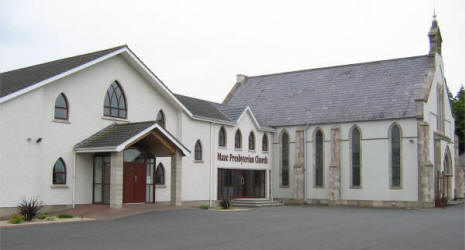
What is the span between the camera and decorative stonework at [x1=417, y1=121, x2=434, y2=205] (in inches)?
1324

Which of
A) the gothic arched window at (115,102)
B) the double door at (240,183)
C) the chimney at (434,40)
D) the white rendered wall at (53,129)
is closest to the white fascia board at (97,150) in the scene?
the white rendered wall at (53,129)

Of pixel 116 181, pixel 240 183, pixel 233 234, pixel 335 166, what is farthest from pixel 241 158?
pixel 233 234

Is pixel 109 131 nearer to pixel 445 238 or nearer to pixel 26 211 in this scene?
pixel 26 211

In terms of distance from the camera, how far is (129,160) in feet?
87.9

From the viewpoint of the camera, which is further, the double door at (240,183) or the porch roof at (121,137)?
the double door at (240,183)

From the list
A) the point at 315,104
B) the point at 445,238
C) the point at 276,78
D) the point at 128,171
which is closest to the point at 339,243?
the point at 445,238

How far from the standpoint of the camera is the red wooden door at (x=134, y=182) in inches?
1035

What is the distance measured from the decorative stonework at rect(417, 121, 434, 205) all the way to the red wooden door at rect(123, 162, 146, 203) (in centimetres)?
1754

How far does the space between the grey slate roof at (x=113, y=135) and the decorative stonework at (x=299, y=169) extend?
16363 mm

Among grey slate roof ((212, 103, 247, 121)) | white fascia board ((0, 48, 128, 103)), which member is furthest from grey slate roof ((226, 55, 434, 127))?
white fascia board ((0, 48, 128, 103))

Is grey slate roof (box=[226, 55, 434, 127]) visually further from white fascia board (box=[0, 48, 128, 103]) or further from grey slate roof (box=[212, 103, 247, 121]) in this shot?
white fascia board (box=[0, 48, 128, 103])

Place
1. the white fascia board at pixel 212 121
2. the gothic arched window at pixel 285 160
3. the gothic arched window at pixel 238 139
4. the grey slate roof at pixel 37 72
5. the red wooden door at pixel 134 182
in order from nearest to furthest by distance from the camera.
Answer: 1. the grey slate roof at pixel 37 72
2. the red wooden door at pixel 134 182
3. the white fascia board at pixel 212 121
4. the gothic arched window at pixel 238 139
5. the gothic arched window at pixel 285 160

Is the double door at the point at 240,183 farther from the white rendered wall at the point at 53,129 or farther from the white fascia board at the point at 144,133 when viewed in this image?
the white rendered wall at the point at 53,129

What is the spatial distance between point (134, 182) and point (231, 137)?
9985 mm
